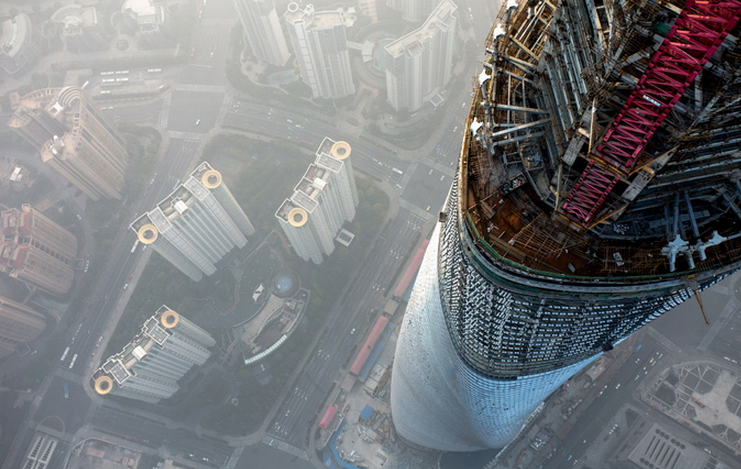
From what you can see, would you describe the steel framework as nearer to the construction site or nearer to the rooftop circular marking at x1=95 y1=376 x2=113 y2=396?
the construction site

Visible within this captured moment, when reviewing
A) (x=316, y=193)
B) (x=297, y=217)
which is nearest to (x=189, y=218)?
(x=297, y=217)

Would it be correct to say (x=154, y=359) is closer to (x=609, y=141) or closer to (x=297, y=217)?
(x=297, y=217)

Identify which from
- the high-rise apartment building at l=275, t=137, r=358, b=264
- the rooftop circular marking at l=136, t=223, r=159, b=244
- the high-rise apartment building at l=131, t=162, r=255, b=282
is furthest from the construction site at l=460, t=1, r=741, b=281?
the rooftop circular marking at l=136, t=223, r=159, b=244

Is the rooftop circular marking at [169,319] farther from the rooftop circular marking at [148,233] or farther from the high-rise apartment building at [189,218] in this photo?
the rooftop circular marking at [148,233]

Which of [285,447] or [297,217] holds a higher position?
[297,217]

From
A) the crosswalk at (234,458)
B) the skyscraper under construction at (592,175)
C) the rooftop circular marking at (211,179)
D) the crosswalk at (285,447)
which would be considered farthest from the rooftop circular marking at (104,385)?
the skyscraper under construction at (592,175)
